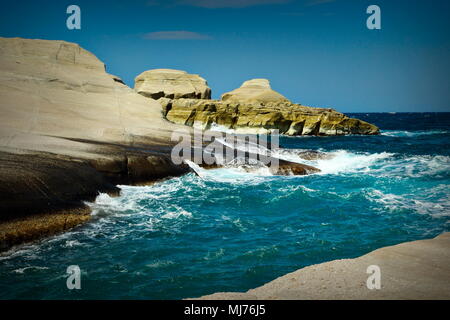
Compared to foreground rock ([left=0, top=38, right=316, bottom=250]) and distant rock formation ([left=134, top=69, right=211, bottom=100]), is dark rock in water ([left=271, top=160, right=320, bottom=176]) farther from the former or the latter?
distant rock formation ([left=134, top=69, right=211, bottom=100])

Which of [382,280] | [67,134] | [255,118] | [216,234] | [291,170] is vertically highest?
[255,118]

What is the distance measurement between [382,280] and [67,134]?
58.6 feet

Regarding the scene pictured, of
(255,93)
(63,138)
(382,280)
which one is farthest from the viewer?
(255,93)

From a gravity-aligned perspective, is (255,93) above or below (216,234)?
above

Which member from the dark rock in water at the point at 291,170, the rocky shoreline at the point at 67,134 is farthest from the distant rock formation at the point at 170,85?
the dark rock in water at the point at 291,170

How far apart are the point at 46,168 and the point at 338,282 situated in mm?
9996

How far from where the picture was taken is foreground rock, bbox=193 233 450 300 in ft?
17.2

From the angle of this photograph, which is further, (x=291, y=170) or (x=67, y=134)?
(x=291, y=170)

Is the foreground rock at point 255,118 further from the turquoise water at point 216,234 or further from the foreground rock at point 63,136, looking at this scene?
the turquoise water at point 216,234

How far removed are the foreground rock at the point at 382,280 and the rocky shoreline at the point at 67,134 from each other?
7.04 meters

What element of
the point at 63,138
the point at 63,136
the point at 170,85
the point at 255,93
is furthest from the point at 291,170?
the point at 255,93

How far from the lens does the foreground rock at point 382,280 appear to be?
5246 millimetres

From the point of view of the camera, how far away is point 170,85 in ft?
214

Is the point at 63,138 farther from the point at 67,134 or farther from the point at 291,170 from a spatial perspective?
the point at 291,170
